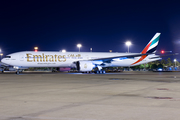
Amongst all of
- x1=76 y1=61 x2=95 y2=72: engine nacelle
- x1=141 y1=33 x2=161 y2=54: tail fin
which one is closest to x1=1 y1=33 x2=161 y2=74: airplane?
x1=76 y1=61 x2=95 y2=72: engine nacelle

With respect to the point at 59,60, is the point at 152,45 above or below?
above

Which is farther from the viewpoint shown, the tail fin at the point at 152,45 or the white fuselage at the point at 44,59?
the tail fin at the point at 152,45

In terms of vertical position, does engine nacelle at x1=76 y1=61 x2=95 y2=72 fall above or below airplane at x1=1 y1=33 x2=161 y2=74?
below

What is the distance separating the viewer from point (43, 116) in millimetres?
5188

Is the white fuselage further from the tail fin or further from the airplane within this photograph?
the tail fin

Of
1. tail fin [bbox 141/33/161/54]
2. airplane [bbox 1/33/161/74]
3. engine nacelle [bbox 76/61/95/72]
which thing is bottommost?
engine nacelle [bbox 76/61/95/72]

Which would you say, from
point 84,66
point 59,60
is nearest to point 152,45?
point 84,66

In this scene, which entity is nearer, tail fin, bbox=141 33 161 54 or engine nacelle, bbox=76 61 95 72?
engine nacelle, bbox=76 61 95 72

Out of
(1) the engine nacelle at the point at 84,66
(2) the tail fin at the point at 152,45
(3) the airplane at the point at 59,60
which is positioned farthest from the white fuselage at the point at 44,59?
(2) the tail fin at the point at 152,45

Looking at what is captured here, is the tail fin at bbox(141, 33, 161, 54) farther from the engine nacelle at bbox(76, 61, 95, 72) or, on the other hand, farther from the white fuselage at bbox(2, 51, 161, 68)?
the engine nacelle at bbox(76, 61, 95, 72)

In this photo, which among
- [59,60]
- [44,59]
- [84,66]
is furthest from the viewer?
[59,60]

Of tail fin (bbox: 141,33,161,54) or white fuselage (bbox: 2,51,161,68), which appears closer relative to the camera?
white fuselage (bbox: 2,51,161,68)

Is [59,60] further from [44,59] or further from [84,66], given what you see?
[84,66]

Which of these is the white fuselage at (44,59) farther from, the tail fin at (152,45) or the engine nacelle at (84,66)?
the tail fin at (152,45)
